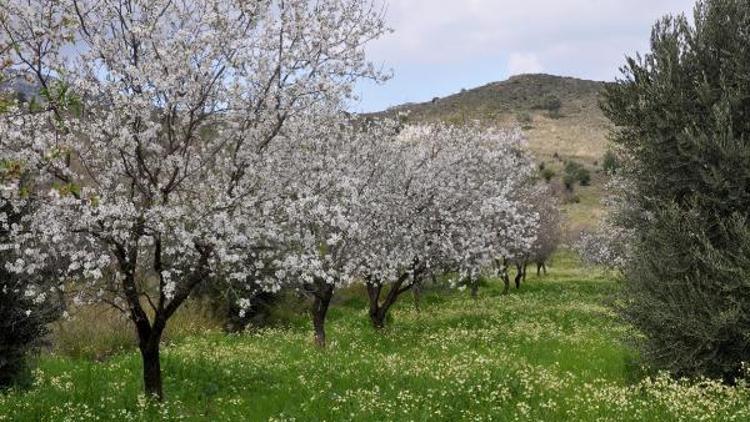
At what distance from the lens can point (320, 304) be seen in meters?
20.7

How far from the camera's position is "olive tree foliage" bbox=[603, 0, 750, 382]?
13.0 meters

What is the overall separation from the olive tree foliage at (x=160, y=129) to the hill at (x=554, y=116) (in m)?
68.7

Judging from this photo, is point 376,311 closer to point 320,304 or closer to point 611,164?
point 320,304

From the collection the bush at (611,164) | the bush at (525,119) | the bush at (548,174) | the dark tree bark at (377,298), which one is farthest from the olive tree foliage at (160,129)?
the bush at (525,119)

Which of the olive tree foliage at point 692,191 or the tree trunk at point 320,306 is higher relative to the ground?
the olive tree foliage at point 692,191

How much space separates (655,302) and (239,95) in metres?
9.41

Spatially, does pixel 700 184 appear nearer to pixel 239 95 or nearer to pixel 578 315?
pixel 239 95

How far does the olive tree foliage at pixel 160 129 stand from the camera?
1041cm

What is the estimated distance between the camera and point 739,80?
13.6 meters

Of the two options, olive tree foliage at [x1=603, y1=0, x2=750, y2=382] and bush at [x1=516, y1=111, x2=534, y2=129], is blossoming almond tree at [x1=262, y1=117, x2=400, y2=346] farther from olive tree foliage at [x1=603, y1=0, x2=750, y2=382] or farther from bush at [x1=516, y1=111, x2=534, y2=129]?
bush at [x1=516, y1=111, x2=534, y2=129]

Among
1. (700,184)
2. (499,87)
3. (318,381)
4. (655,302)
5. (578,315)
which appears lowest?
(578,315)

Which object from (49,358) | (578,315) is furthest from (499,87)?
(49,358)

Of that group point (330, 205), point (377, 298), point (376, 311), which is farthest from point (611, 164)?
point (330, 205)

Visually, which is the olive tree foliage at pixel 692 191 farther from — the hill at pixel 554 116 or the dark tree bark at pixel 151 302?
the hill at pixel 554 116
